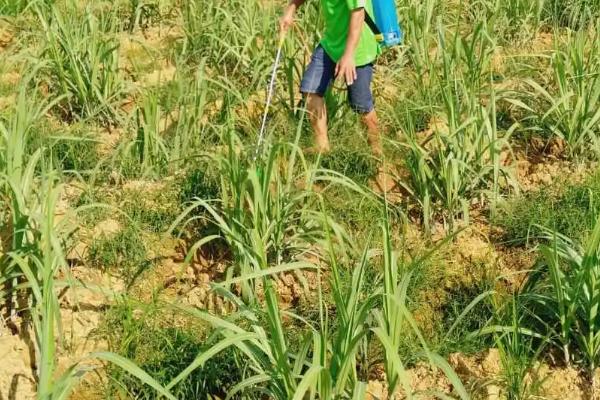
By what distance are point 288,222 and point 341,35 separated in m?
0.88

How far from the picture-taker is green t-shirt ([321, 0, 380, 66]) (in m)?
2.98

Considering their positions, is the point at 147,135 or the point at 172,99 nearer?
the point at 147,135

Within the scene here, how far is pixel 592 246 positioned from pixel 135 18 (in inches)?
117

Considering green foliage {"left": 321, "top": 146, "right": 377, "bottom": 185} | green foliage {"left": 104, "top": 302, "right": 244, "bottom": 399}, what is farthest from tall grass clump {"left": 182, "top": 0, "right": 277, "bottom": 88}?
green foliage {"left": 104, "top": 302, "right": 244, "bottom": 399}

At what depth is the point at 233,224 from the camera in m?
2.38

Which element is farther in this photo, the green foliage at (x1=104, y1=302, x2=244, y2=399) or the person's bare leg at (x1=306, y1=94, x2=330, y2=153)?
the person's bare leg at (x1=306, y1=94, x2=330, y2=153)

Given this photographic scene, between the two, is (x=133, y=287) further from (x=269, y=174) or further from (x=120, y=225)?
(x=269, y=174)

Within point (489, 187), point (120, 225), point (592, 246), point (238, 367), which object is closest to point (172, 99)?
point (120, 225)

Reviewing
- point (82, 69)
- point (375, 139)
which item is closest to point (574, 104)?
point (375, 139)

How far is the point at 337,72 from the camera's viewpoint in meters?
2.91

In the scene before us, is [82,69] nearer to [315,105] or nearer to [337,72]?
[315,105]

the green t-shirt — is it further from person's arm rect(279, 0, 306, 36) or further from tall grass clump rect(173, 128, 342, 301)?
tall grass clump rect(173, 128, 342, 301)

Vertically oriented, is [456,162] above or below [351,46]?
below

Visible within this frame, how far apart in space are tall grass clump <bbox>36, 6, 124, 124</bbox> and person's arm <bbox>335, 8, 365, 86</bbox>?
103 cm
